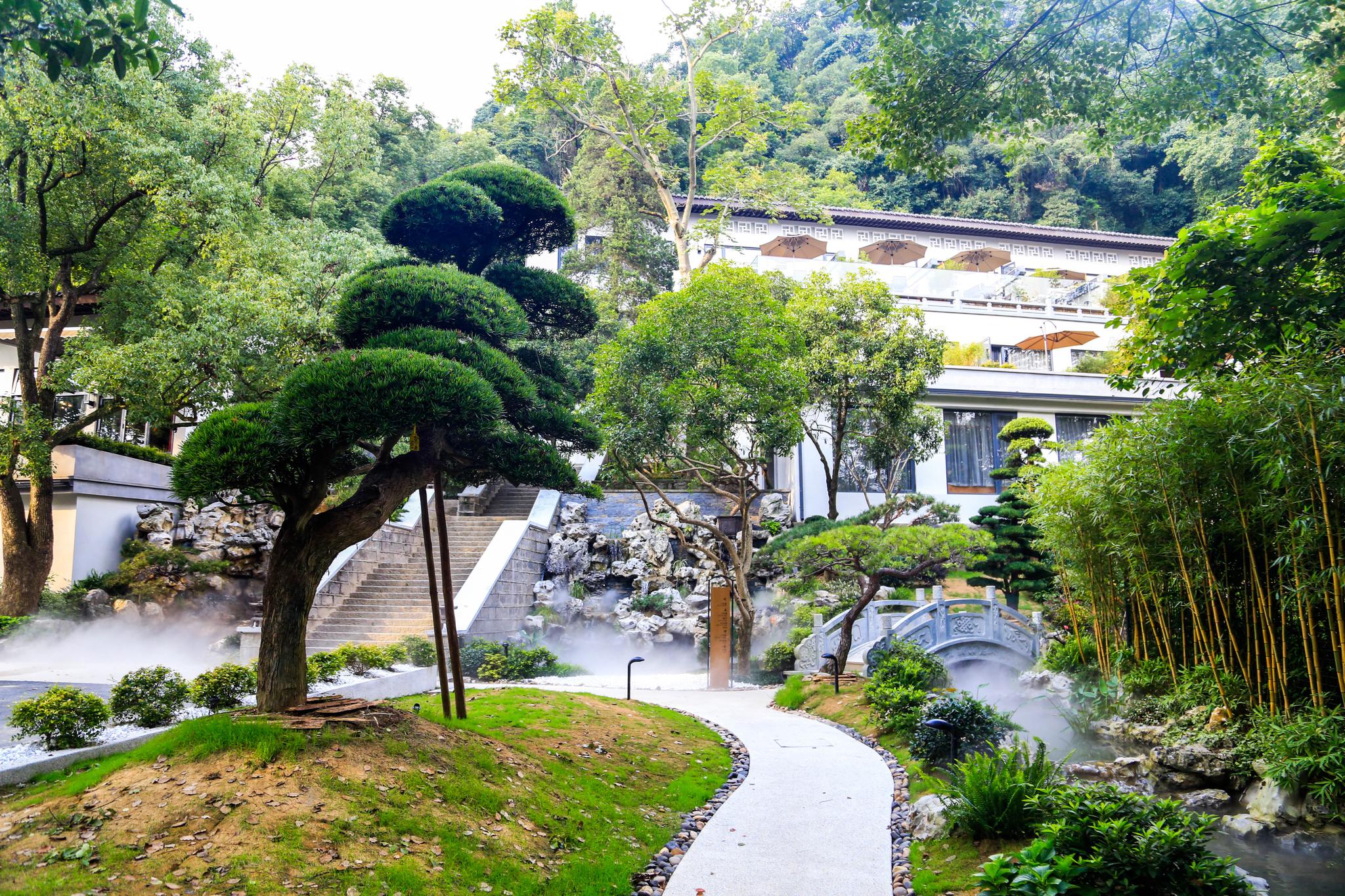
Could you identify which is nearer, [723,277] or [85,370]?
[85,370]

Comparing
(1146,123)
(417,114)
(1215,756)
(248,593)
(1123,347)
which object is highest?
(417,114)

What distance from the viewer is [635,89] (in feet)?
74.9

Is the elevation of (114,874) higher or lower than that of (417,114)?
lower

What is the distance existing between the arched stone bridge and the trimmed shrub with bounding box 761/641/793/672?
0.20 metres

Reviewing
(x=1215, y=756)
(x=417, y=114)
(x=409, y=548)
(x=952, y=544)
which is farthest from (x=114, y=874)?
(x=417, y=114)

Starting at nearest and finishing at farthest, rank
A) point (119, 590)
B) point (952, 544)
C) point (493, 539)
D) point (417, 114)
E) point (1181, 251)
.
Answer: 1. point (1181, 251)
2. point (952, 544)
3. point (119, 590)
4. point (493, 539)
5. point (417, 114)

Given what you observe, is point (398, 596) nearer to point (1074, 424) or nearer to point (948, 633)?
point (948, 633)

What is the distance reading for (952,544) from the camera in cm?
1202

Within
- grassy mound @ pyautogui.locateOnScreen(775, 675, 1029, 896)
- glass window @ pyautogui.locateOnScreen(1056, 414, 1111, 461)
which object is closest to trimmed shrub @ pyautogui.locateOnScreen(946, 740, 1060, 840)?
grassy mound @ pyautogui.locateOnScreen(775, 675, 1029, 896)

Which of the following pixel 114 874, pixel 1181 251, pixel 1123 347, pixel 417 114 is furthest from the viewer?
pixel 417 114

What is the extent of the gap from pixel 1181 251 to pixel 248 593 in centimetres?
1641

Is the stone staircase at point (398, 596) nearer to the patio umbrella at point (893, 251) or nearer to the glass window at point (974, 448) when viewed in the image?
the glass window at point (974, 448)

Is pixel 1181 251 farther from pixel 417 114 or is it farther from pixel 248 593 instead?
pixel 417 114

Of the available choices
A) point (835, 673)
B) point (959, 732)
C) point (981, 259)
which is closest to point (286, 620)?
point (959, 732)
